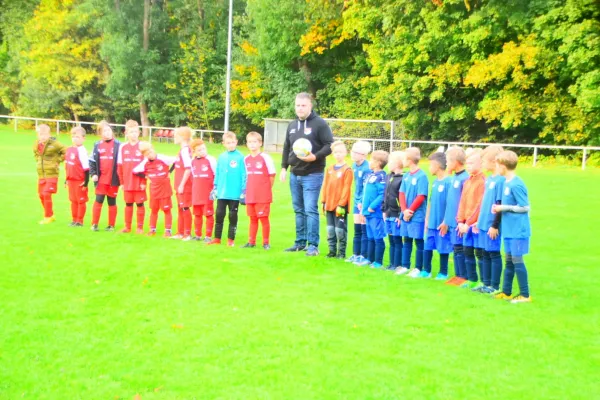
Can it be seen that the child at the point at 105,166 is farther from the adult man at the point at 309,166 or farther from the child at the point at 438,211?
the child at the point at 438,211

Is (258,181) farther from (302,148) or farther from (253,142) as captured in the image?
(302,148)

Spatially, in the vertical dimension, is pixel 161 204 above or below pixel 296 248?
above

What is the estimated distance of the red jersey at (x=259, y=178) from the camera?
1052 centimetres

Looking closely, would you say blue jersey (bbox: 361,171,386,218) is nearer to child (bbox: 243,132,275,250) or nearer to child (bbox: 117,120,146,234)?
child (bbox: 243,132,275,250)

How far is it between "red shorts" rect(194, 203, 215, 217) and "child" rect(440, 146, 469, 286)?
13.6 feet

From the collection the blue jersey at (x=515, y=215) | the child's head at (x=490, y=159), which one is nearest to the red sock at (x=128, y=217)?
the child's head at (x=490, y=159)

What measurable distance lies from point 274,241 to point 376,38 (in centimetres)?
2767

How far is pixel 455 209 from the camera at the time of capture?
8.61m

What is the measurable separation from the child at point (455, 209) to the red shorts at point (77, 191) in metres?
6.80

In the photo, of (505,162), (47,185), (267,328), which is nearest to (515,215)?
(505,162)

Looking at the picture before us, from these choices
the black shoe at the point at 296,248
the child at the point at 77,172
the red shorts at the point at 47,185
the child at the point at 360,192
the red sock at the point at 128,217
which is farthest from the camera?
the red shorts at the point at 47,185

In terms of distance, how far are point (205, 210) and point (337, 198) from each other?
2.58m

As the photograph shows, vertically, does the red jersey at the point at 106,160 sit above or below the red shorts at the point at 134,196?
above

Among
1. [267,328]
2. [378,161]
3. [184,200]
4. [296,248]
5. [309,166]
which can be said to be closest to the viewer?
[267,328]
